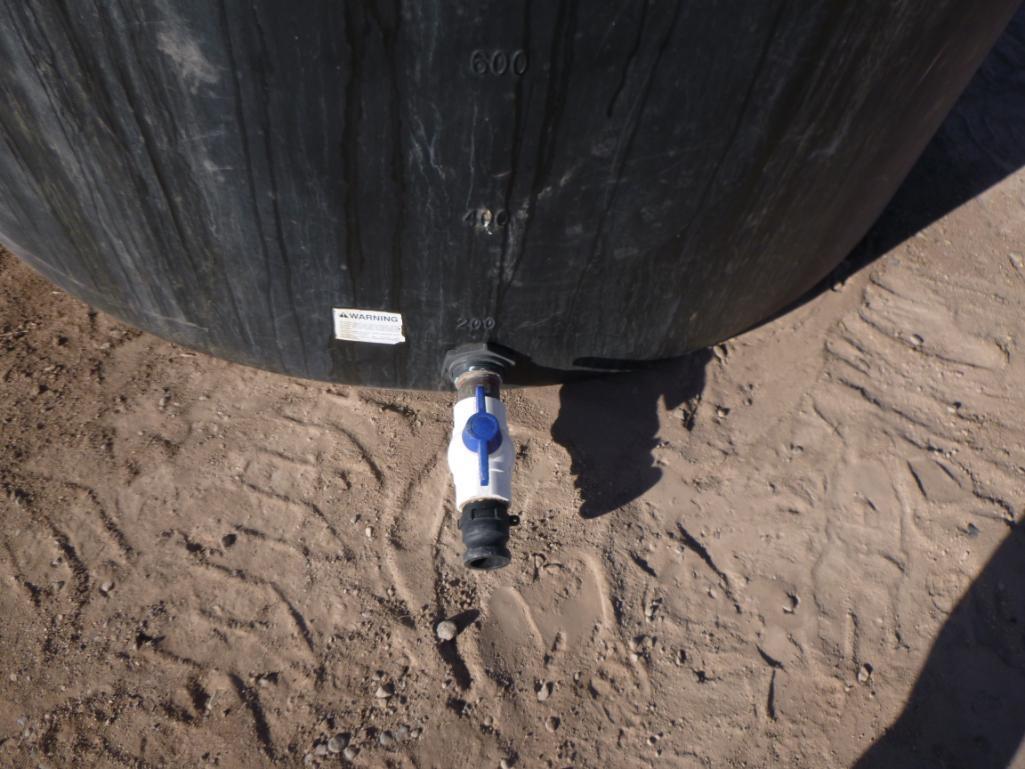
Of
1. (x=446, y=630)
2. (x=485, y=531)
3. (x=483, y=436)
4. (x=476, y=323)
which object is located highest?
(x=476, y=323)

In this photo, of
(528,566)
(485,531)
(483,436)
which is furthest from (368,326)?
(528,566)

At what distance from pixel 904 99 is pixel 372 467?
1245mm

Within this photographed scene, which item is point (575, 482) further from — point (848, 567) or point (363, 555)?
point (848, 567)

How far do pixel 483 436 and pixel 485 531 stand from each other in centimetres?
17

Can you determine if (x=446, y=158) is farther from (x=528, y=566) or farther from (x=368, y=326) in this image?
(x=528, y=566)

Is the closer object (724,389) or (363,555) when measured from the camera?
(363,555)

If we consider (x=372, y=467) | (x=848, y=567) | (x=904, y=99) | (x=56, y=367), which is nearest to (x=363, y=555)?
(x=372, y=467)

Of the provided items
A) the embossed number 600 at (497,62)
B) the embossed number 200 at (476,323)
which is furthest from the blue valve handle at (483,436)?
the embossed number 600 at (497,62)

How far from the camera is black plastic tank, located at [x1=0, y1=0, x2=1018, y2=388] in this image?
3.99 feet

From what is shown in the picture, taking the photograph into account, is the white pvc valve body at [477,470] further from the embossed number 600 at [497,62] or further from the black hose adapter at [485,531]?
the embossed number 600 at [497,62]

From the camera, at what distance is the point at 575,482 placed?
1.92 meters

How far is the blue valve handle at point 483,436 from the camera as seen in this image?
1612mm

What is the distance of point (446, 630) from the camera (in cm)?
171

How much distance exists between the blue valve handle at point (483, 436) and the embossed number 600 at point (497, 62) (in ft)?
2.12
